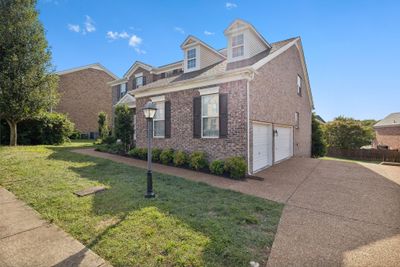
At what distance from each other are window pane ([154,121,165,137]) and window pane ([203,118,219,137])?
283cm

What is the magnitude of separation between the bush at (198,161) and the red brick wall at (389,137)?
33280 millimetres

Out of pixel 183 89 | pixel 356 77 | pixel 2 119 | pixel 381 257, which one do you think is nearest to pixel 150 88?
pixel 183 89

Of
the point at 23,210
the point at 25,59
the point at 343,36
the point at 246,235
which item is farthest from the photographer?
the point at 25,59

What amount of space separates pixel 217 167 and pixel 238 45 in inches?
248

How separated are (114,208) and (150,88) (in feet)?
26.5

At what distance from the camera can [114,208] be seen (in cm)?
429

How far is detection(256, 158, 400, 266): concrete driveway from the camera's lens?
290 centimetres

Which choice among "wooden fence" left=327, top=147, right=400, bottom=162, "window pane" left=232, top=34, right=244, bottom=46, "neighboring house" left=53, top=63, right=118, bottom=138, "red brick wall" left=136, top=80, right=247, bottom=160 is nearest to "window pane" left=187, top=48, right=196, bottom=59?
"window pane" left=232, top=34, right=244, bottom=46

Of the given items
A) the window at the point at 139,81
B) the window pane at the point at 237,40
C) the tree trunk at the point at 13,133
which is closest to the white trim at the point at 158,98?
the window pane at the point at 237,40

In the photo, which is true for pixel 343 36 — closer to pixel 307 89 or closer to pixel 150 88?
pixel 307 89

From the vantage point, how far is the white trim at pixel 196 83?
25.9ft

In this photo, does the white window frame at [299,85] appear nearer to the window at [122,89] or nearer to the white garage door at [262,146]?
the white garage door at [262,146]

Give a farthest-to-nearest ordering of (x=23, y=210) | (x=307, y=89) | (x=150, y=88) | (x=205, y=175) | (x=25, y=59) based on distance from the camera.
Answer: (x=307, y=89), (x=25, y=59), (x=150, y=88), (x=205, y=175), (x=23, y=210)

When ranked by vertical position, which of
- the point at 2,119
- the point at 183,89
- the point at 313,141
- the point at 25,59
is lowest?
the point at 313,141
